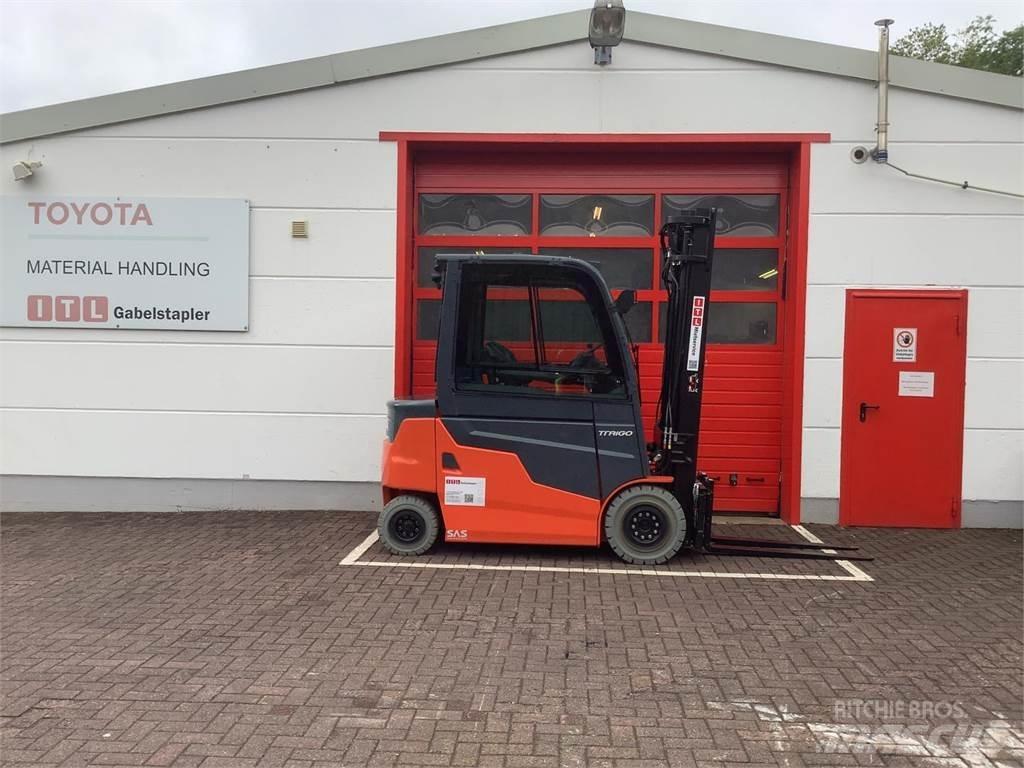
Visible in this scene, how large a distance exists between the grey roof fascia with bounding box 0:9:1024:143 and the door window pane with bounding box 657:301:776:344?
236 cm

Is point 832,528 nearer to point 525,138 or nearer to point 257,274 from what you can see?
point 525,138

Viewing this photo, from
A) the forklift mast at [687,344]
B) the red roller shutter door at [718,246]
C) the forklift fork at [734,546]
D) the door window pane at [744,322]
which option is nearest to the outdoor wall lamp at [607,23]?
the red roller shutter door at [718,246]

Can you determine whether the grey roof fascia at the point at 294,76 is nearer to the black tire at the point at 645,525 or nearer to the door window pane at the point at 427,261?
the door window pane at the point at 427,261

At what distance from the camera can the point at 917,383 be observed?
7.91m

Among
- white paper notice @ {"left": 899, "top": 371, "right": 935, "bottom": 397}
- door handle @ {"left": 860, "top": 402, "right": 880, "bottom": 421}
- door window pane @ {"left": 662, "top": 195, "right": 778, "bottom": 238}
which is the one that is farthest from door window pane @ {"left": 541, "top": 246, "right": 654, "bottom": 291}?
white paper notice @ {"left": 899, "top": 371, "right": 935, "bottom": 397}

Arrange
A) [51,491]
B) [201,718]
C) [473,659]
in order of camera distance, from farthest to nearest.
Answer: [51,491]
[473,659]
[201,718]

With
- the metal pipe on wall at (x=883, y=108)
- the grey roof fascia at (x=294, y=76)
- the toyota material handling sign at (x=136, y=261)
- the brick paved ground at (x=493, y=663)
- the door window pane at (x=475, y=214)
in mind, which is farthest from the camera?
the door window pane at (x=475, y=214)

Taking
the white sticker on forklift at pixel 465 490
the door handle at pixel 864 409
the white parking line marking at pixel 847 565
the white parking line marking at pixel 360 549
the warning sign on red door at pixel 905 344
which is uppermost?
the warning sign on red door at pixel 905 344

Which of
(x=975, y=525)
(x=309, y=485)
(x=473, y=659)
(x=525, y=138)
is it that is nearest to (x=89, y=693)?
(x=473, y=659)

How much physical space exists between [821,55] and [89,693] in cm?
795

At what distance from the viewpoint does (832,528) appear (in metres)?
7.92

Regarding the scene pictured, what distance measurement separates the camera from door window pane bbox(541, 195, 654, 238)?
8.38 meters

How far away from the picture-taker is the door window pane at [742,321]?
832 cm

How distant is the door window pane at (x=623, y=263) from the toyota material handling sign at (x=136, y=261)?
3.28m
